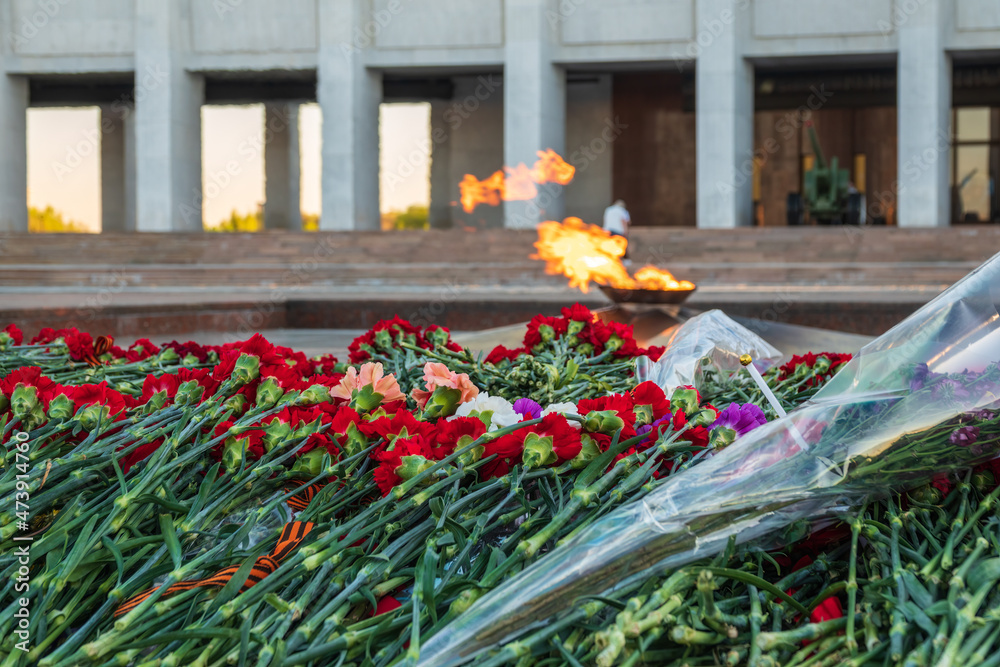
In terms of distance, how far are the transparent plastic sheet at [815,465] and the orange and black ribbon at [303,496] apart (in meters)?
0.44

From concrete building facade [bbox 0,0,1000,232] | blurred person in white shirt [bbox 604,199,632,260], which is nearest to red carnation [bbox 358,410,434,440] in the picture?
blurred person in white shirt [bbox 604,199,632,260]

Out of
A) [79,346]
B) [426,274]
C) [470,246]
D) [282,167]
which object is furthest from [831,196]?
[79,346]

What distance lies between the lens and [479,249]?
16.8 metres

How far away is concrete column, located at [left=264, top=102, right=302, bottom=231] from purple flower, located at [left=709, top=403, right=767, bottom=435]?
2421cm

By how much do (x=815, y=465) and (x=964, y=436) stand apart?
214 mm

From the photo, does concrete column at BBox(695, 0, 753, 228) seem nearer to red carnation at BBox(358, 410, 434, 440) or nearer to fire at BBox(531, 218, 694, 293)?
fire at BBox(531, 218, 694, 293)

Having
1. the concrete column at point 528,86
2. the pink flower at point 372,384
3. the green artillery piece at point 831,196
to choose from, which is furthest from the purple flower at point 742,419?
the green artillery piece at point 831,196

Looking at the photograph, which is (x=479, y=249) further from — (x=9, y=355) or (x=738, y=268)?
(x=9, y=355)

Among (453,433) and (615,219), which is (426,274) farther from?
(453,433)

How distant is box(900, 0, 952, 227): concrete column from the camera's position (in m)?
18.5

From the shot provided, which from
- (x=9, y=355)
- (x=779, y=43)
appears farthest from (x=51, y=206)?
(x=9, y=355)

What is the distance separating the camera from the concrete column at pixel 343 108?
66.2 ft

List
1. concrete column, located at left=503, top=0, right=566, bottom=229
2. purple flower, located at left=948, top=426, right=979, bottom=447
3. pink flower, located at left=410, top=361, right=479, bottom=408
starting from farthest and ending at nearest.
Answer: concrete column, located at left=503, top=0, right=566, bottom=229 → pink flower, located at left=410, top=361, right=479, bottom=408 → purple flower, located at left=948, top=426, right=979, bottom=447

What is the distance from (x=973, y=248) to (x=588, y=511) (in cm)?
1604
